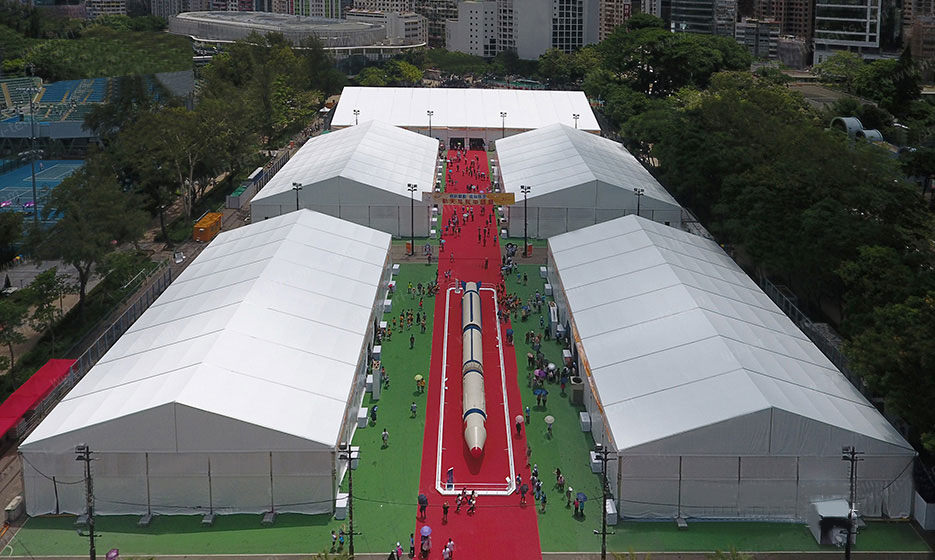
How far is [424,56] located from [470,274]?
12366 centimetres

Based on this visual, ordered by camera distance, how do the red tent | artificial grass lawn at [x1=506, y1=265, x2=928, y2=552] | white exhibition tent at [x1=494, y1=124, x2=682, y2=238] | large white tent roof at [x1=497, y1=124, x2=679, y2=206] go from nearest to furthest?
artificial grass lawn at [x1=506, y1=265, x2=928, y2=552]
the red tent
white exhibition tent at [x1=494, y1=124, x2=682, y2=238]
large white tent roof at [x1=497, y1=124, x2=679, y2=206]

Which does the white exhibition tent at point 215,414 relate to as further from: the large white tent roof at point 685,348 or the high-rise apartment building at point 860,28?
the high-rise apartment building at point 860,28

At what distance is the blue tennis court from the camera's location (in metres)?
81.9

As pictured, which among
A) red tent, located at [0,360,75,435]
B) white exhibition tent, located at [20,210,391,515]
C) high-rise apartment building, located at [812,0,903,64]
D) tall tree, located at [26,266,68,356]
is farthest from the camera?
high-rise apartment building, located at [812,0,903,64]

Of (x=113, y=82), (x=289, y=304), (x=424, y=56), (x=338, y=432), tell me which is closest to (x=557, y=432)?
(x=338, y=432)

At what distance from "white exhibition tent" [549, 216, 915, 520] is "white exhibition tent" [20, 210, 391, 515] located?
10.4 m

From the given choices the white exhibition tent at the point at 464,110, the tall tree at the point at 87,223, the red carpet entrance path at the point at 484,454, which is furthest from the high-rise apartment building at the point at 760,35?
the tall tree at the point at 87,223

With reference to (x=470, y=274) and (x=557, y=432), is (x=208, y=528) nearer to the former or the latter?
(x=557, y=432)

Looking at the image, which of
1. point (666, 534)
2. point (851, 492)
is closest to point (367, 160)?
point (666, 534)

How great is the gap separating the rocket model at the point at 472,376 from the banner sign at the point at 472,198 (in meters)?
14.6

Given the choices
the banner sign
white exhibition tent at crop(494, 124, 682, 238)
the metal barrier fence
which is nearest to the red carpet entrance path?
the banner sign

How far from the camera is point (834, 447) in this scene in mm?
34281

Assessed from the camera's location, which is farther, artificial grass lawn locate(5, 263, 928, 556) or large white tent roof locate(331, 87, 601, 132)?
large white tent roof locate(331, 87, 601, 132)

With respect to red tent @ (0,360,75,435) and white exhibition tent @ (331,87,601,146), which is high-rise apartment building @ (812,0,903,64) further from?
red tent @ (0,360,75,435)
